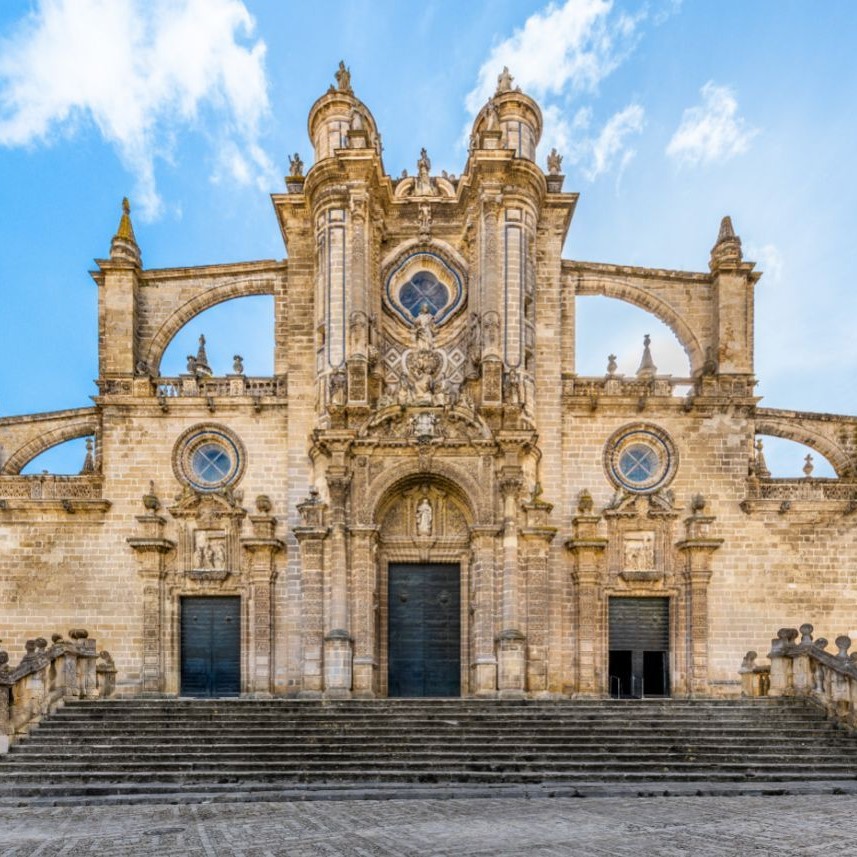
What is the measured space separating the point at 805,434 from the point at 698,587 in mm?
6007

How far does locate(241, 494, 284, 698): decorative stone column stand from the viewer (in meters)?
20.9

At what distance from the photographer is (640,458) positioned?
888 inches

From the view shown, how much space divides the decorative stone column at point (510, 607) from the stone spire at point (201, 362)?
931cm

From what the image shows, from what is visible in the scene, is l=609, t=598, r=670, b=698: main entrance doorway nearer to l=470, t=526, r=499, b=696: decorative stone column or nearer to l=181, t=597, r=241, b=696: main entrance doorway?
l=470, t=526, r=499, b=696: decorative stone column

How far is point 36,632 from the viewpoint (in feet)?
70.1

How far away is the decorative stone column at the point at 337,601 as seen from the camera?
19.4 metres

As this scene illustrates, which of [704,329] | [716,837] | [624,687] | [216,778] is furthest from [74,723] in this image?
[704,329]

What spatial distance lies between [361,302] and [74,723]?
468 inches

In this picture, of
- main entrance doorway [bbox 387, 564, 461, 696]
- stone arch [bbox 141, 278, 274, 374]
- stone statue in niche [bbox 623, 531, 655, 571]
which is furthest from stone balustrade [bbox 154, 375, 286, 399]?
stone statue in niche [bbox 623, 531, 655, 571]

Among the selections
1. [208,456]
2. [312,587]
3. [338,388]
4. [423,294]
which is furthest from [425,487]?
[208,456]

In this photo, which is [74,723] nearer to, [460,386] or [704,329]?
[460,386]

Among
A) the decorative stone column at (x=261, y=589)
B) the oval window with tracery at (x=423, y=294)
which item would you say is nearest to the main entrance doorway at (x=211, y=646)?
the decorative stone column at (x=261, y=589)

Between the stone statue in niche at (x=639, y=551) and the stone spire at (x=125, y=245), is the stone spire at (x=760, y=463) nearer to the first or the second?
Result: the stone statue in niche at (x=639, y=551)

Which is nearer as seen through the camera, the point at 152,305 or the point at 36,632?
the point at 36,632
